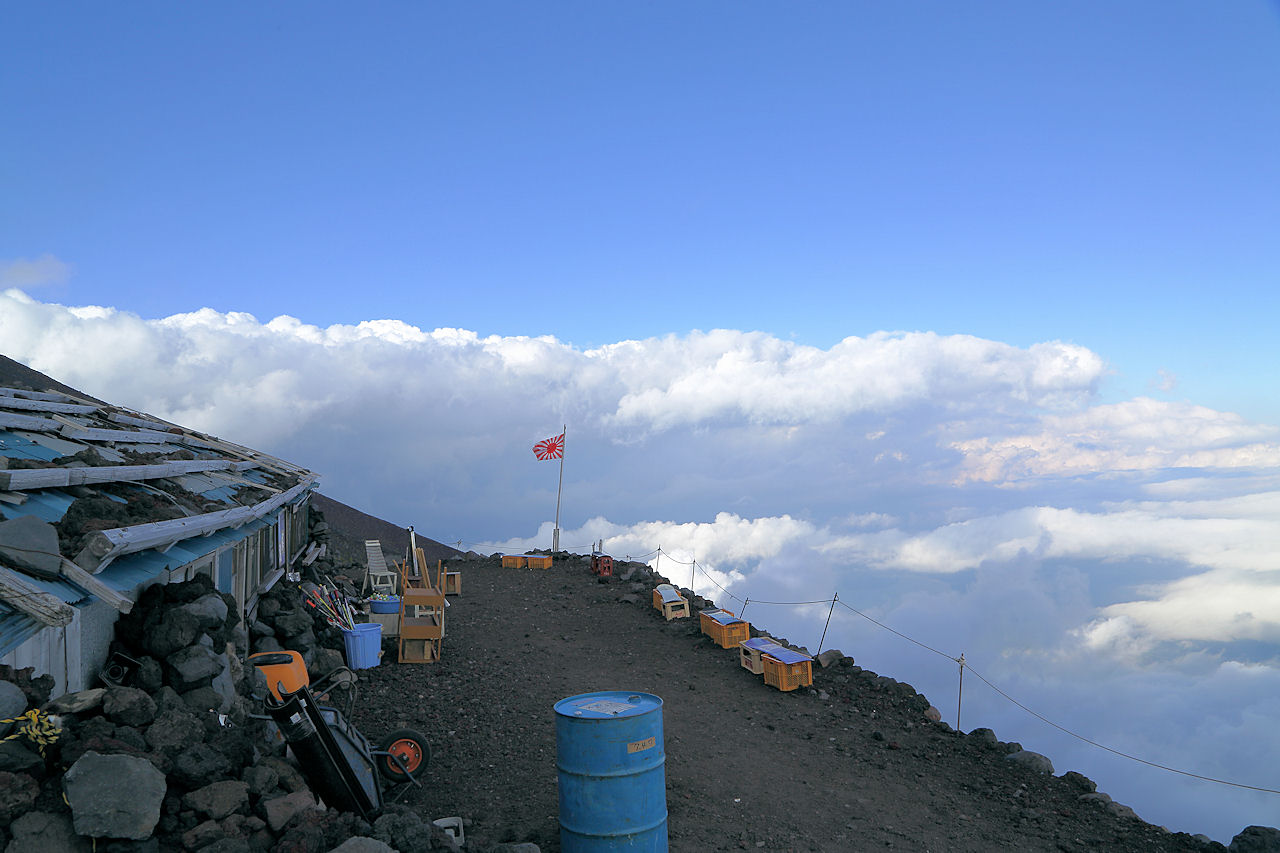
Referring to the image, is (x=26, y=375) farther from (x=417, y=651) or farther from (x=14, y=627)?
(x=14, y=627)

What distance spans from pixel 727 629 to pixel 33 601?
1344 cm

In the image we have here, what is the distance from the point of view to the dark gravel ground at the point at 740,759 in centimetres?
850

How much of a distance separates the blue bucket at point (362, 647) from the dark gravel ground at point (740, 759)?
0.19 meters

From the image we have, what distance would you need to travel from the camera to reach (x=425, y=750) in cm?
858

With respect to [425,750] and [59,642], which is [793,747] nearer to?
[425,750]

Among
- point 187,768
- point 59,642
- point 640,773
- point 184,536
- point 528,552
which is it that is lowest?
point 528,552

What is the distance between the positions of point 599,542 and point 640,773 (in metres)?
21.7

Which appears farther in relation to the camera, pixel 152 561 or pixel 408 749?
pixel 408 749

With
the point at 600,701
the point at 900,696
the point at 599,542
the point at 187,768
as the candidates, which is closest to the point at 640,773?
the point at 600,701

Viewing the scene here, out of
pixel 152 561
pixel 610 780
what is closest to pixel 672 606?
pixel 610 780

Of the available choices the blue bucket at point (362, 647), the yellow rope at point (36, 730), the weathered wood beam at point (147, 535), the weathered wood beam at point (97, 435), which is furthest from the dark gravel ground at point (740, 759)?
the weathered wood beam at point (97, 435)

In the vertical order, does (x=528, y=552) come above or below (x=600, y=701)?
below

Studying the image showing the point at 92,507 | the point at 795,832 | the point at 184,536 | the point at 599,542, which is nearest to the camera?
the point at 92,507

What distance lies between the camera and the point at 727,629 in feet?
52.3
